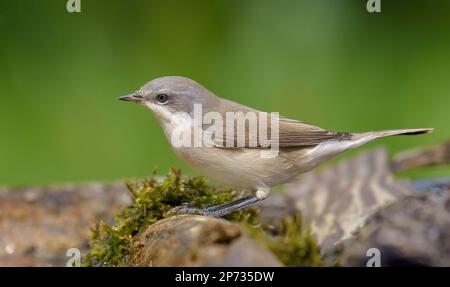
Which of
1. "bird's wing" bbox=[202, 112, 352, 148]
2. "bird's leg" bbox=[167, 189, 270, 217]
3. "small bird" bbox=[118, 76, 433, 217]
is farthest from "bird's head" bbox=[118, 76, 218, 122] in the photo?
"bird's leg" bbox=[167, 189, 270, 217]

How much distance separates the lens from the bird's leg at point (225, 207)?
15.5 ft

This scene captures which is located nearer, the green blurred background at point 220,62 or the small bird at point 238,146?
the small bird at point 238,146

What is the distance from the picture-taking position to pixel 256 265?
118 inches

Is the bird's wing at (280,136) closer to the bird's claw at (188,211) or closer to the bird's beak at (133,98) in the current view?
the bird's claw at (188,211)

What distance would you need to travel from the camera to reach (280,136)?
207 inches

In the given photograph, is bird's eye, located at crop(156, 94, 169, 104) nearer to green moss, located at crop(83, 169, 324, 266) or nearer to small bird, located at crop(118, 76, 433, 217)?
small bird, located at crop(118, 76, 433, 217)

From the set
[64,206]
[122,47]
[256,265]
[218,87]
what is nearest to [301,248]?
[256,265]

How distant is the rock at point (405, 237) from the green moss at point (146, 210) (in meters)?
0.80

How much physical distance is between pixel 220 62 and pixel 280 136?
4.93m

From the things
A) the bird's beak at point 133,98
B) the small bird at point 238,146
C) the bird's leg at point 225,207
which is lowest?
the bird's leg at point 225,207

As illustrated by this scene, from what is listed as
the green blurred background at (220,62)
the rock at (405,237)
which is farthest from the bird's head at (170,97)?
the green blurred background at (220,62)

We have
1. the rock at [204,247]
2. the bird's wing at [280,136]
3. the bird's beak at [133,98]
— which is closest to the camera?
the rock at [204,247]
